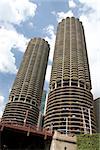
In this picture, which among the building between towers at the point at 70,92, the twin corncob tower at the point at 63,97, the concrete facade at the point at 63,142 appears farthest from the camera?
the twin corncob tower at the point at 63,97

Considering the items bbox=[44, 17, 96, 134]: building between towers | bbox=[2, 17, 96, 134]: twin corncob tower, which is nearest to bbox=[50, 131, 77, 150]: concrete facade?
bbox=[44, 17, 96, 134]: building between towers

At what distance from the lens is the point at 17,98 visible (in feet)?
627

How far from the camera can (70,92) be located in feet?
536

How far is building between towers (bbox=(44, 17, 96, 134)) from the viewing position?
146 meters

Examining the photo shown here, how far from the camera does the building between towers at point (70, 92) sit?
481ft

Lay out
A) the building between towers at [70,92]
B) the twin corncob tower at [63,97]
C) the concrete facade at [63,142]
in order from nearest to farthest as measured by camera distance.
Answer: the concrete facade at [63,142], the building between towers at [70,92], the twin corncob tower at [63,97]

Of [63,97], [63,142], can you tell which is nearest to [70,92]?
[63,97]

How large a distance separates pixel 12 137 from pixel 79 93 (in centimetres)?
9961

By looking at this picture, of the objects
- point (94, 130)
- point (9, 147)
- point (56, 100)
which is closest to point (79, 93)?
point (56, 100)

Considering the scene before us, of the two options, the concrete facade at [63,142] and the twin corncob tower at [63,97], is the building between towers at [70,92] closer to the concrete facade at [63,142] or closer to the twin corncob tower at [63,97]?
the twin corncob tower at [63,97]

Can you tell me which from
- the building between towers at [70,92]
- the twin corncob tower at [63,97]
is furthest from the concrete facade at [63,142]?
the twin corncob tower at [63,97]

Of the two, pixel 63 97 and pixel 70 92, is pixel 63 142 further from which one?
pixel 70 92

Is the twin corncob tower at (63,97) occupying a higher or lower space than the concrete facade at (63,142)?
higher

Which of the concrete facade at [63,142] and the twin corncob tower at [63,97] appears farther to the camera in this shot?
the twin corncob tower at [63,97]
